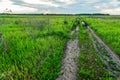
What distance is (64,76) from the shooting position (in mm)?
8492

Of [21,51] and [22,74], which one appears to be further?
[21,51]

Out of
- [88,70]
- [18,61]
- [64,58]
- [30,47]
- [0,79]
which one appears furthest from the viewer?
[30,47]

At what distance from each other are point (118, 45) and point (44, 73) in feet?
27.7

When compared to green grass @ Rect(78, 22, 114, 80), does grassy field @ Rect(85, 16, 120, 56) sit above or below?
below

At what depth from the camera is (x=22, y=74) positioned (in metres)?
8.26

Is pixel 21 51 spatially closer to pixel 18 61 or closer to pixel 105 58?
pixel 18 61

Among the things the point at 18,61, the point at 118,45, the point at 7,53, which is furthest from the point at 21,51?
the point at 118,45

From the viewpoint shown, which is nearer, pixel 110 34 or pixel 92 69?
pixel 92 69

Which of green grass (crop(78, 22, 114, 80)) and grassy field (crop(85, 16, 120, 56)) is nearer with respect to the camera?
green grass (crop(78, 22, 114, 80))

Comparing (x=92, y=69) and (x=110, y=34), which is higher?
(x=92, y=69)

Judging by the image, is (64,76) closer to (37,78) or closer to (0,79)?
(37,78)

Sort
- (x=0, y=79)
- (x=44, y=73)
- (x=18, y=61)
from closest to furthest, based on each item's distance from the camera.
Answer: (x=0, y=79)
(x=44, y=73)
(x=18, y=61)

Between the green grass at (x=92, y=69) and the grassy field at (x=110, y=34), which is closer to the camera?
the green grass at (x=92, y=69)

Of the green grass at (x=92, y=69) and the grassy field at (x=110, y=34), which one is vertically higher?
the green grass at (x=92, y=69)
